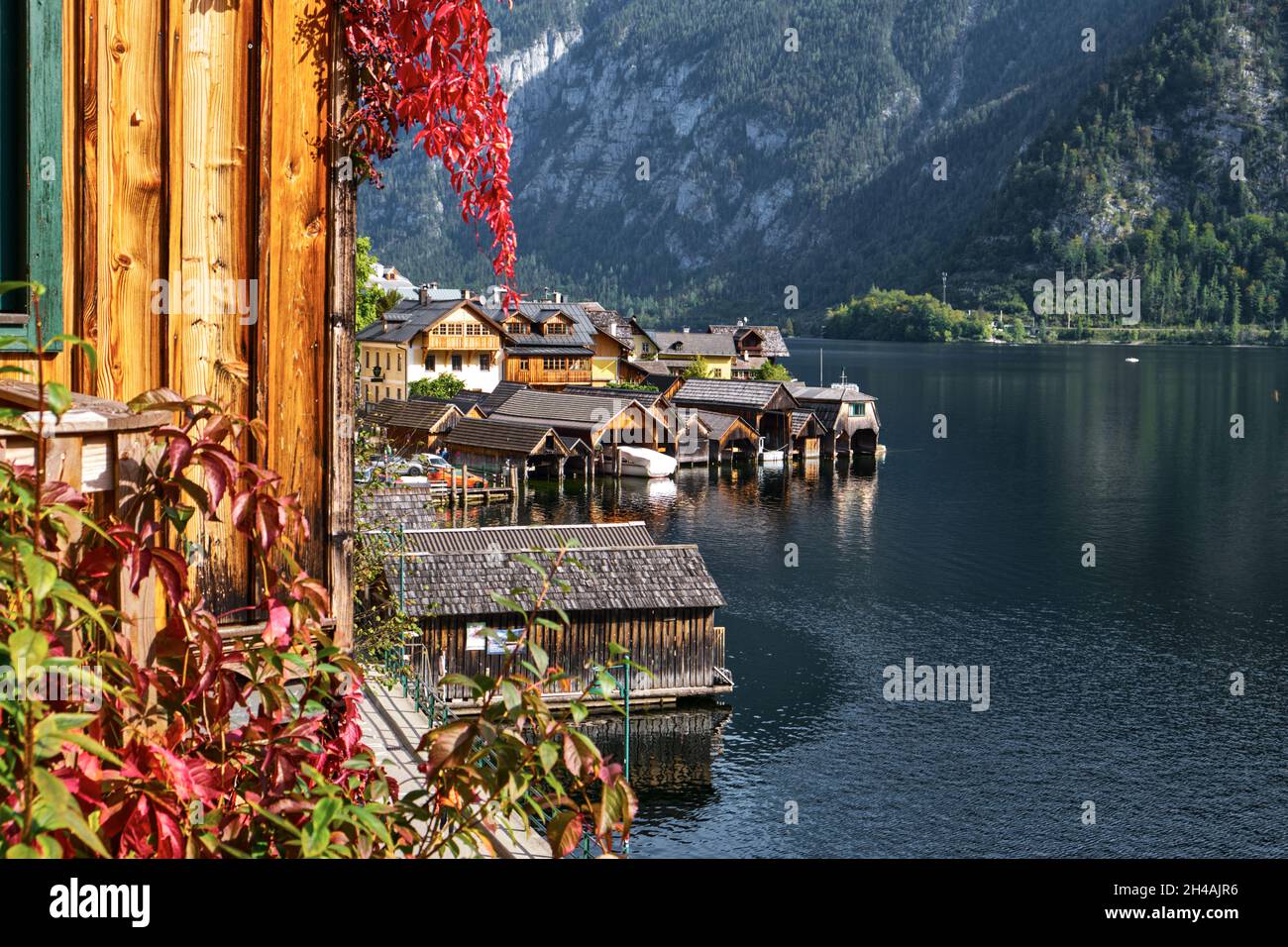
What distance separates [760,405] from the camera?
81938 mm

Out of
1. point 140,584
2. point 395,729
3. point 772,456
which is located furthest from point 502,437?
point 140,584

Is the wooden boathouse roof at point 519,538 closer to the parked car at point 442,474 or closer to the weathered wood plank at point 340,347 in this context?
the parked car at point 442,474

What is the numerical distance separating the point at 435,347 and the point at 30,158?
83.3m

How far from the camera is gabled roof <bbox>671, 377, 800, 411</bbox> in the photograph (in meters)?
82.1

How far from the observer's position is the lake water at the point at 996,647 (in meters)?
26.6

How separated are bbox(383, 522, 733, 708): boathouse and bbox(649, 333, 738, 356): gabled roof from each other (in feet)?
254

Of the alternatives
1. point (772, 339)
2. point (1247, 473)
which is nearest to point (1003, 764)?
point (1247, 473)

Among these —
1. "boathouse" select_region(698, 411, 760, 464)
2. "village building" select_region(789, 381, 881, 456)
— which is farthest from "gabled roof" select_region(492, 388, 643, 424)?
"village building" select_region(789, 381, 881, 456)

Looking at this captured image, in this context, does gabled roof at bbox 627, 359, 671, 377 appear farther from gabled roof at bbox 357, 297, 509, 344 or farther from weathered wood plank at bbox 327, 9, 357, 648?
weathered wood plank at bbox 327, 9, 357, 648

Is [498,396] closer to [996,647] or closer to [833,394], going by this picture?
[833,394]

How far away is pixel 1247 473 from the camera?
236ft

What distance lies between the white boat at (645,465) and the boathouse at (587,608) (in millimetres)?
38005

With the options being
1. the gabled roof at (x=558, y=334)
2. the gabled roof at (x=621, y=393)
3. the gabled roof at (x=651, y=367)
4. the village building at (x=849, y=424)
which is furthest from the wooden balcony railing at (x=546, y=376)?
the village building at (x=849, y=424)

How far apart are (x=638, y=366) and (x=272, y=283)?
93.2m
